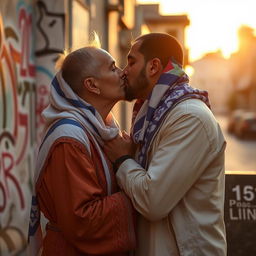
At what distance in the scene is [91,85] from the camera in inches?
106

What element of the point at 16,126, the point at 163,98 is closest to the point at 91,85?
the point at 163,98

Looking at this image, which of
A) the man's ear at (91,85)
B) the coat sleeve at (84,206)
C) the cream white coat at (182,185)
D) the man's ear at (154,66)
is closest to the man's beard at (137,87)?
the man's ear at (154,66)

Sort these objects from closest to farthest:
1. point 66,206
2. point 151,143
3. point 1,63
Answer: point 66,206 → point 151,143 → point 1,63

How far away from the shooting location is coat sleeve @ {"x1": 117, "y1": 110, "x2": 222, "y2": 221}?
2428mm

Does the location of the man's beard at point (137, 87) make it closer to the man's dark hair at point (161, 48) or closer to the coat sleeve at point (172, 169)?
the man's dark hair at point (161, 48)

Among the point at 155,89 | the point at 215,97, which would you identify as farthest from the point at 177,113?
the point at 215,97

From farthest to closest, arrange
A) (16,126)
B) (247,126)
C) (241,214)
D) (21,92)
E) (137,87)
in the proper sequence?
(247,126) < (21,92) < (16,126) < (241,214) < (137,87)

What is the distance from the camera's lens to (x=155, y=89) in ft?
8.59

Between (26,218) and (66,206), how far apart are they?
3571 mm

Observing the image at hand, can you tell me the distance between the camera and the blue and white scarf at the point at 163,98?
2.56 metres

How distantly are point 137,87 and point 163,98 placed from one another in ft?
0.75

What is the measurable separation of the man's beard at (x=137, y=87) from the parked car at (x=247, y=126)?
27788mm

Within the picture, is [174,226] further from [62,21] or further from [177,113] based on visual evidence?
[62,21]

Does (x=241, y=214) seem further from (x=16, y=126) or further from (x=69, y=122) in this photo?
(x=16, y=126)
